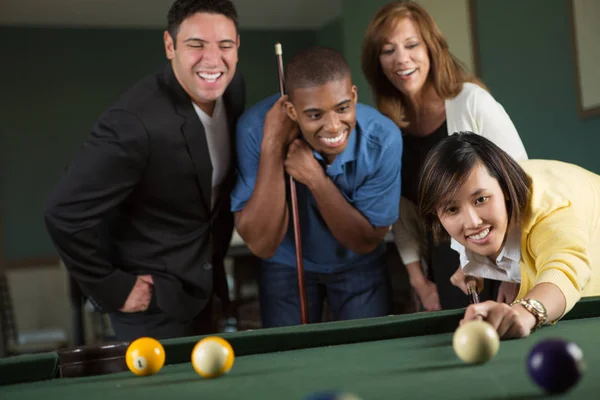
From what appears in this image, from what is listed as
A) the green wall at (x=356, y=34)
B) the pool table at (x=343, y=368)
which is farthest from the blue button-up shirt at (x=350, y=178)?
the green wall at (x=356, y=34)

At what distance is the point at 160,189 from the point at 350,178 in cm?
62

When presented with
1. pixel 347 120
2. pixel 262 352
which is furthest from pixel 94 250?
pixel 262 352

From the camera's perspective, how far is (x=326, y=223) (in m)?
2.46

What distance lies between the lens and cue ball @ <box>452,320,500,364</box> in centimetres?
117

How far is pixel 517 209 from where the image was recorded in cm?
172

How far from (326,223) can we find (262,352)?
3.31ft

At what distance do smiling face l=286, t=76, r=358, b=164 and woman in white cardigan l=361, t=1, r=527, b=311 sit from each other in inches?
10.7

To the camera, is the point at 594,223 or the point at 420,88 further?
the point at 420,88

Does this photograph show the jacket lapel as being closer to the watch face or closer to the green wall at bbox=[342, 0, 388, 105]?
the watch face

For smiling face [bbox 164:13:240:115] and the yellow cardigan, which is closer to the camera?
the yellow cardigan

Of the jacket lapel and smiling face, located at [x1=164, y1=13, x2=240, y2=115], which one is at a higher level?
smiling face, located at [x1=164, y1=13, x2=240, y2=115]

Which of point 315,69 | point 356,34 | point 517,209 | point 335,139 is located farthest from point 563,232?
→ point 356,34

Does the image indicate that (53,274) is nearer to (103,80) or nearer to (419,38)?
(103,80)

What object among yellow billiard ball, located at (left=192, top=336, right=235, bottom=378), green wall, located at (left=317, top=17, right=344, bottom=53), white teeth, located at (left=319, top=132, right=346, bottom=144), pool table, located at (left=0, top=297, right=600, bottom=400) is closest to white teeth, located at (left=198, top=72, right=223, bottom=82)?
white teeth, located at (left=319, top=132, right=346, bottom=144)
